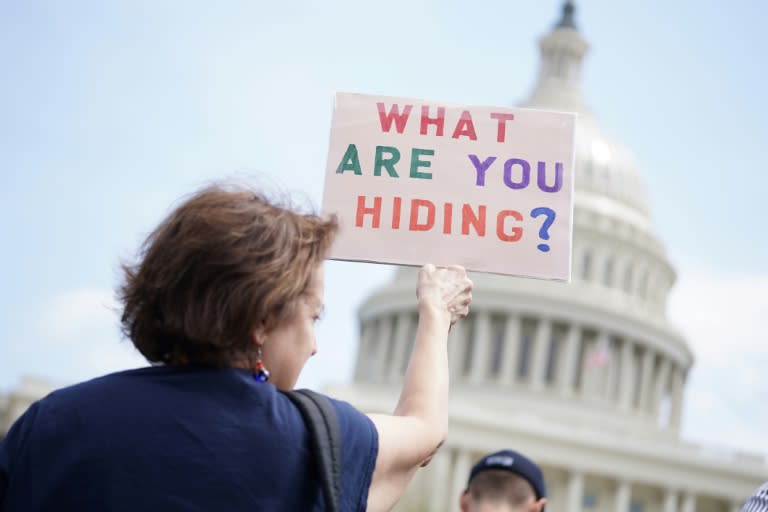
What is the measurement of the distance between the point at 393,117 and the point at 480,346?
241ft

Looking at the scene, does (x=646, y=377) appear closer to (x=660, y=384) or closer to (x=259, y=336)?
(x=660, y=384)

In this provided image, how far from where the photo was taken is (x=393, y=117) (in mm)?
5090

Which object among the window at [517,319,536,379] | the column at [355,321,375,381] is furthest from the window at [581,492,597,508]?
the column at [355,321,375,381]

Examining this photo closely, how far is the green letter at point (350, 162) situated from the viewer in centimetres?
505

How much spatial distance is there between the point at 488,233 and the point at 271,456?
1.78 m

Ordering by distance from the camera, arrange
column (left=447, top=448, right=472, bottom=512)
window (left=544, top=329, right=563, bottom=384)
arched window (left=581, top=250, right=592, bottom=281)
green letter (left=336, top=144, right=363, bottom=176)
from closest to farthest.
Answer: green letter (left=336, top=144, right=363, bottom=176) → column (left=447, top=448, right=472, bottom=512) → window (left=544, top=329, right=563, bottom=384) → arched window (left=581, top=250, right=592, bottom=281)

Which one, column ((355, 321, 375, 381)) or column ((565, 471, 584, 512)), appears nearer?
column ((565, 471, 584, 512))

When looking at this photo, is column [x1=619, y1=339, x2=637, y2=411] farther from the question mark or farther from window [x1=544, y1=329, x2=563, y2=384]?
the question mark

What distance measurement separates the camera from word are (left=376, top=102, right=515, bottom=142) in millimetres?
5078

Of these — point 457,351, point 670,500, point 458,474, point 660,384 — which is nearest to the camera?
point 458,474

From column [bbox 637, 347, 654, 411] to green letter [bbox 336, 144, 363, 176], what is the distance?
→ 78330 mm

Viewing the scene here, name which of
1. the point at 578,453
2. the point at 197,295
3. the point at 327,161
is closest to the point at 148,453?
the point at 197,295

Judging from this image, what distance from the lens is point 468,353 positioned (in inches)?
3137

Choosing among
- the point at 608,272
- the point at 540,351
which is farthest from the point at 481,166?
the point at 608,272
